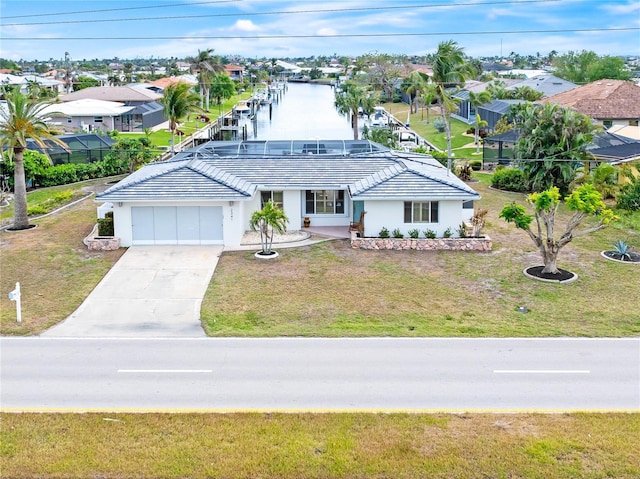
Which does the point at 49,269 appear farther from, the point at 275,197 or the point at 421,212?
the point at 421,212

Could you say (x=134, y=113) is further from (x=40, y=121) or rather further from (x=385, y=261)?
(x=385, y=261)

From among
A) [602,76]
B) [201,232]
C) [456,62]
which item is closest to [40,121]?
[201,232]

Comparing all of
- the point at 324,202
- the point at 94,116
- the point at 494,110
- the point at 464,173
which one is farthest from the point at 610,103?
the point at 94,116

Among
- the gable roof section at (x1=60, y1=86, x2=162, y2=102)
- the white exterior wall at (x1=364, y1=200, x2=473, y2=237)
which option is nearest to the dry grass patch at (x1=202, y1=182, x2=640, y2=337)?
the white exterior wall at (x1=364, y1=200, x2=473, y2=237)

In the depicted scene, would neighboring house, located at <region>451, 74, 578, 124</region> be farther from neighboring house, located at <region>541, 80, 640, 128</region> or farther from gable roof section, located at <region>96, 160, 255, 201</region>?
gable roof section, located at <region>96, 160, 255, 201</region>

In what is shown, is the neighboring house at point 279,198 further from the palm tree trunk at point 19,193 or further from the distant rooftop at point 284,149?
the palm tree trunk at point 19,193

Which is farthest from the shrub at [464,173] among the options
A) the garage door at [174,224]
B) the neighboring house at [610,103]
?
the garage door at [174,224]
